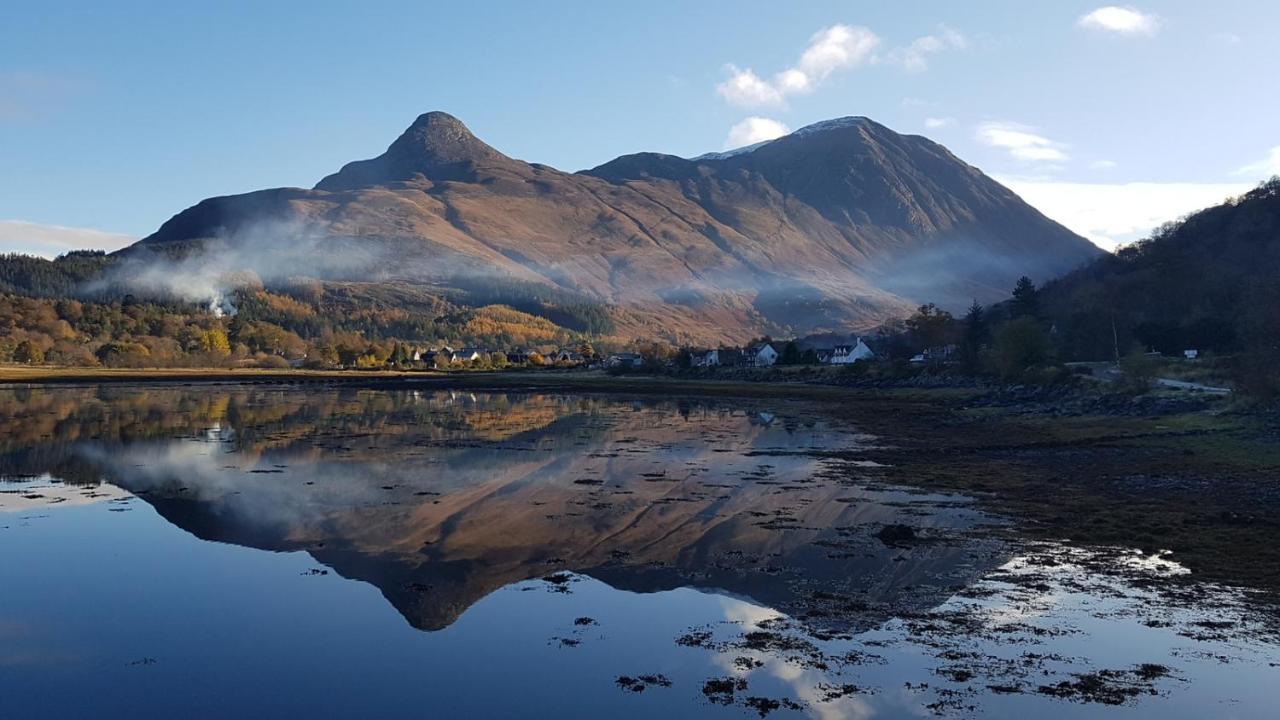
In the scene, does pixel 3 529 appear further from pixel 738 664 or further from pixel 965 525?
pixel 965 525

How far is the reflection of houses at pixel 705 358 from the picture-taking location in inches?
6565

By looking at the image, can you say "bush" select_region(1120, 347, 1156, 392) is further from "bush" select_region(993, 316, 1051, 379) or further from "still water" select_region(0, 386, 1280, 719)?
"still water" select_region(0, 386, 1280, 719)

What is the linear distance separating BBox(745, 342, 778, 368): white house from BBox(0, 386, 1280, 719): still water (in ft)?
455

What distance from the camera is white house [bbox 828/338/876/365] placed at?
165 metres

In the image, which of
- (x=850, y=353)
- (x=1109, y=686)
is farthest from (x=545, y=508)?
(x=850, y=353)

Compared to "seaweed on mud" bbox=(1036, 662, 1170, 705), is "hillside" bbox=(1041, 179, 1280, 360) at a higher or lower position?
higher

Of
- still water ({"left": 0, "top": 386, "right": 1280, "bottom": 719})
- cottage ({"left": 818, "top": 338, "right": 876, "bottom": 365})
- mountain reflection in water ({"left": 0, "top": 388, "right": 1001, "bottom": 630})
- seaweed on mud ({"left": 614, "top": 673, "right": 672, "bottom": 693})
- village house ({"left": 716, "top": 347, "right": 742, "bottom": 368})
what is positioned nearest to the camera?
still water ({"left": 0, "top": 386, "right": 1280, "bottom": 719})

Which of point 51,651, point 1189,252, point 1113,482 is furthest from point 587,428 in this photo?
point 1189,252

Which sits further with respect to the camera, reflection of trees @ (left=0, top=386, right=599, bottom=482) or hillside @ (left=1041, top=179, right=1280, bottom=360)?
hillside @ (left=1041, top=179, right=1280, bottom=360)

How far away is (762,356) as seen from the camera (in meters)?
171

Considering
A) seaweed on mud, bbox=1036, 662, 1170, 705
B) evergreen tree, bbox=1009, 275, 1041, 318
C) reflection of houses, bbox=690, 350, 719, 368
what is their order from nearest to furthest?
seaweed on mud, bbox=1036, 662, 1170, 705
evergreen tree, bbox=1009, 275, 1041, 318
reflection of houses, bbox=690, 350, 719, 368

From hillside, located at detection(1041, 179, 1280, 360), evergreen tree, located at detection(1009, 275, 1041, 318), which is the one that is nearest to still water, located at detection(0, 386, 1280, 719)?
hillside, located at detection(1041, 179, 1280, 360)

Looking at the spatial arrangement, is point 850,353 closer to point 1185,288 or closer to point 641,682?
point 1185,288

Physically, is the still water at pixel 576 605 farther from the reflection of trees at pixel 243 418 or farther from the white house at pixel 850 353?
the white house at pixel 850 353
